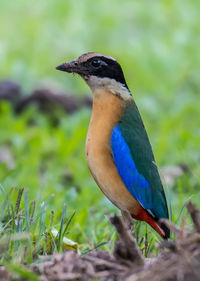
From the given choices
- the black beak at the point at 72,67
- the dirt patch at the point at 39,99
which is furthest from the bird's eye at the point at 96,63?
the dirt patch at the point at 39,99

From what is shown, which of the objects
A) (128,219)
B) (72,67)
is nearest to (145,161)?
(128,219)

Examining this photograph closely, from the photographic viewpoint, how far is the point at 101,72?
516cm

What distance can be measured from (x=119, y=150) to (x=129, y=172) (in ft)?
0.53

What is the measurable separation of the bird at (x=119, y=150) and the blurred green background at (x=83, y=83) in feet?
1.69

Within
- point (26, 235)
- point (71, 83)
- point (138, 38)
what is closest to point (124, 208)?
point (26, 235)

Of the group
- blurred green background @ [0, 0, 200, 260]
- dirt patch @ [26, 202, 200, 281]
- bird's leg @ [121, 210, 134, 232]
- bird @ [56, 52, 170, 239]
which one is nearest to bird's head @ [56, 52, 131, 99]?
bird @ [56, 52, 170, 239]

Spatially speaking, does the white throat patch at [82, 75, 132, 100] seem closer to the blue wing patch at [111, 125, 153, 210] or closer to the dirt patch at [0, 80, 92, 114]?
the blue wing patch at [111, 125, 153, 210]

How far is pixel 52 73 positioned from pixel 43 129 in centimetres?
257

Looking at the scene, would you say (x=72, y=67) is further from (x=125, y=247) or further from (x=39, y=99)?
(x=39, y=99)

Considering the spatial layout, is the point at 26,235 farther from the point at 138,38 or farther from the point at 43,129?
the point at 138,38

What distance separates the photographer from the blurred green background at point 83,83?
23.3ft

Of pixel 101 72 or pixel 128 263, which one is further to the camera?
pixel 101 72

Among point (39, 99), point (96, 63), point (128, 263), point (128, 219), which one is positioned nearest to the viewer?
point (128, 263)

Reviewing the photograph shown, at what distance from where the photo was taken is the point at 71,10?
41.1 feet
